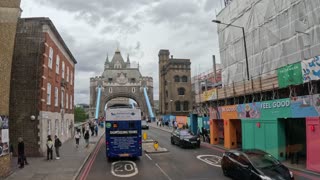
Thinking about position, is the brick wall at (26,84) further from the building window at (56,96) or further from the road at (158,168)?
the building window at (56,96)

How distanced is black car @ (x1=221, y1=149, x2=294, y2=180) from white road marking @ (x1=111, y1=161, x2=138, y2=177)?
4943 millimetres

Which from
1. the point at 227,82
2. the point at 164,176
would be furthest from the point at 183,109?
the point at 164,176

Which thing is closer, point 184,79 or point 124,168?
point 124,168

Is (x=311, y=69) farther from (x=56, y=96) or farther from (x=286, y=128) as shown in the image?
(x=56, y=96)

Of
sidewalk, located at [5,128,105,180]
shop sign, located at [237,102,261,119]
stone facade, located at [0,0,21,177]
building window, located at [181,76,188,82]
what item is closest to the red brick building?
sidewalk, located at [5,128,105,180]

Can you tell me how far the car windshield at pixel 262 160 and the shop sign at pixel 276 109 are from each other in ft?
19.5

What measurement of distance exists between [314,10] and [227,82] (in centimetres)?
1382

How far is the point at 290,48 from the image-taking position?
23.6 metres

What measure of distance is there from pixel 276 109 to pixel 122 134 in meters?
9.88

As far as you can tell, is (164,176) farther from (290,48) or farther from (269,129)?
(290,48)

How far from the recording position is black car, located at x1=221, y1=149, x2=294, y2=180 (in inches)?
523

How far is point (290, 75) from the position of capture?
19.2 m

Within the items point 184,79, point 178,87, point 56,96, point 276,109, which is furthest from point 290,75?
point 184,79

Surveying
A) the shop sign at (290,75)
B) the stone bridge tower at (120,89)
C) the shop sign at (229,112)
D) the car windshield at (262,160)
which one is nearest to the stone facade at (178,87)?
the stone bridge tower at (120,89)
